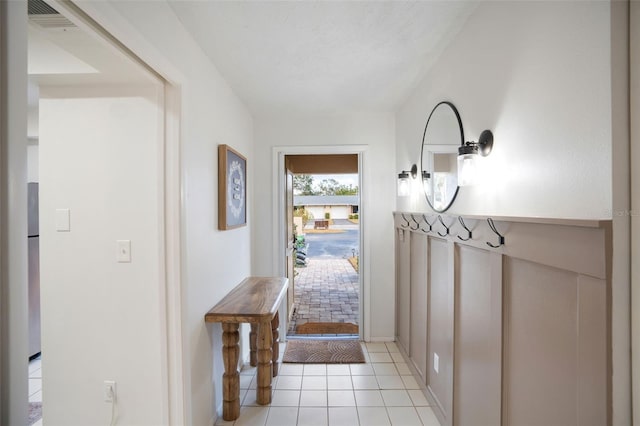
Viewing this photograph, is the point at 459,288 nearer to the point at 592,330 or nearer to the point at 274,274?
the point at 592,330

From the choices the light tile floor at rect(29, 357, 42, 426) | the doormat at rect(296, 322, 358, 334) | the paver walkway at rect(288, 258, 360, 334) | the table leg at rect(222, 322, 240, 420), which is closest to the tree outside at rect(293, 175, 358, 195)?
the paver walkway at rect(288, 258, 360, 334)

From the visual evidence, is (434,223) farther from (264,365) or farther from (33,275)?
(33,275)

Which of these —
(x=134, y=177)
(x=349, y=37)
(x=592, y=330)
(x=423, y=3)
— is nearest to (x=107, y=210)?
(x=134, y=177)

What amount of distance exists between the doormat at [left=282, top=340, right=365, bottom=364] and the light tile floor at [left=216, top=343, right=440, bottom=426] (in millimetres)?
74

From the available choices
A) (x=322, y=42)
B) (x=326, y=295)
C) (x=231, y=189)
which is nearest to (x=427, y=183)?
(x=322, y=42)

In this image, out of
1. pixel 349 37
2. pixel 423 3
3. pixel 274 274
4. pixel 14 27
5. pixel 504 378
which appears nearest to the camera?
pixel 14 27

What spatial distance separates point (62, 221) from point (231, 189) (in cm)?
98

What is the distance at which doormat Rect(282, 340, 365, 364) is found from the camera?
258cm

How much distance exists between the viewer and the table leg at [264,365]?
1.89 meters

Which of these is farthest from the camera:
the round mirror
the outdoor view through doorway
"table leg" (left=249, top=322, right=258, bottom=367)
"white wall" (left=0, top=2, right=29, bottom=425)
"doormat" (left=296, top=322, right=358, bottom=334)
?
the outdoor view through doorway

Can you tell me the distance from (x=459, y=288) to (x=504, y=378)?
469mm

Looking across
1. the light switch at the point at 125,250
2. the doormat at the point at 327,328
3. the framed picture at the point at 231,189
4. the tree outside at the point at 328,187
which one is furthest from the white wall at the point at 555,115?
the tree outside at the point at 328,187

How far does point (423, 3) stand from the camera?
4.40ft

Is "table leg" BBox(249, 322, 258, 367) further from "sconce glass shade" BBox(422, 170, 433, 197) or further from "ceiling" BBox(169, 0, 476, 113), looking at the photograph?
"ceiling" BBox(169, 0, 476, 113)
